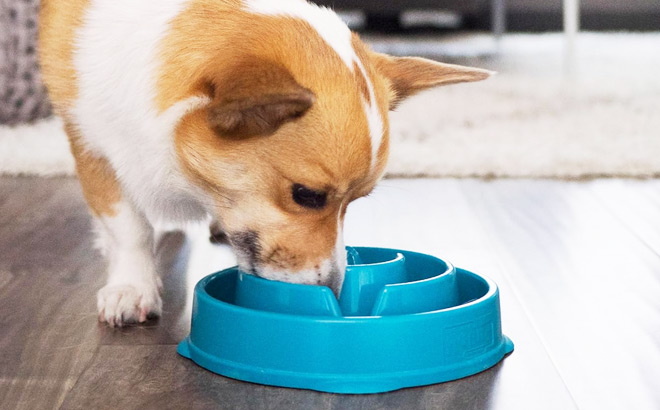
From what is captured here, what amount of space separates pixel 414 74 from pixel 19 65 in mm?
2007

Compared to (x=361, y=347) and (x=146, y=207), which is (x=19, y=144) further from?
(x=361, y=347)

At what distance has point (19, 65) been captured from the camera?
3.24 m

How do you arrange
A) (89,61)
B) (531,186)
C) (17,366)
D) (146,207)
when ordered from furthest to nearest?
(531,186) → (146,207) → (89,61) → (17,366)

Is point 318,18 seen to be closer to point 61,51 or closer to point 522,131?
point 61,51

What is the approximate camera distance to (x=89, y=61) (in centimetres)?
158

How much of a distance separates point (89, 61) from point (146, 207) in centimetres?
28

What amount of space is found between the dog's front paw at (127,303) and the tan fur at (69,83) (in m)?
0.17

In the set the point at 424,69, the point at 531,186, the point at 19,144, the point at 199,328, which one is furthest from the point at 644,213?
the point at 19,144

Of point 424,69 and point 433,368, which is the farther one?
point 424,69

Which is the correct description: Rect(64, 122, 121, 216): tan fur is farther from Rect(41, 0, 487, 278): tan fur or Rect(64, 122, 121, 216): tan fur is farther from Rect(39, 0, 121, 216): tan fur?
Rect(41, 0, 487, 278): tan fur

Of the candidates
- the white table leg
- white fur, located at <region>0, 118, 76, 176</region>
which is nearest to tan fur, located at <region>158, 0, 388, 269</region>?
white fur, located at <region>0, 118, 76, 176</region>

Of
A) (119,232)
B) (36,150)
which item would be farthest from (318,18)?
(36,150)

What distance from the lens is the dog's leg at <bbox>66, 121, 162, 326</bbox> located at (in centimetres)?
168

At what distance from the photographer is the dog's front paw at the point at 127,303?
1.60 metres
